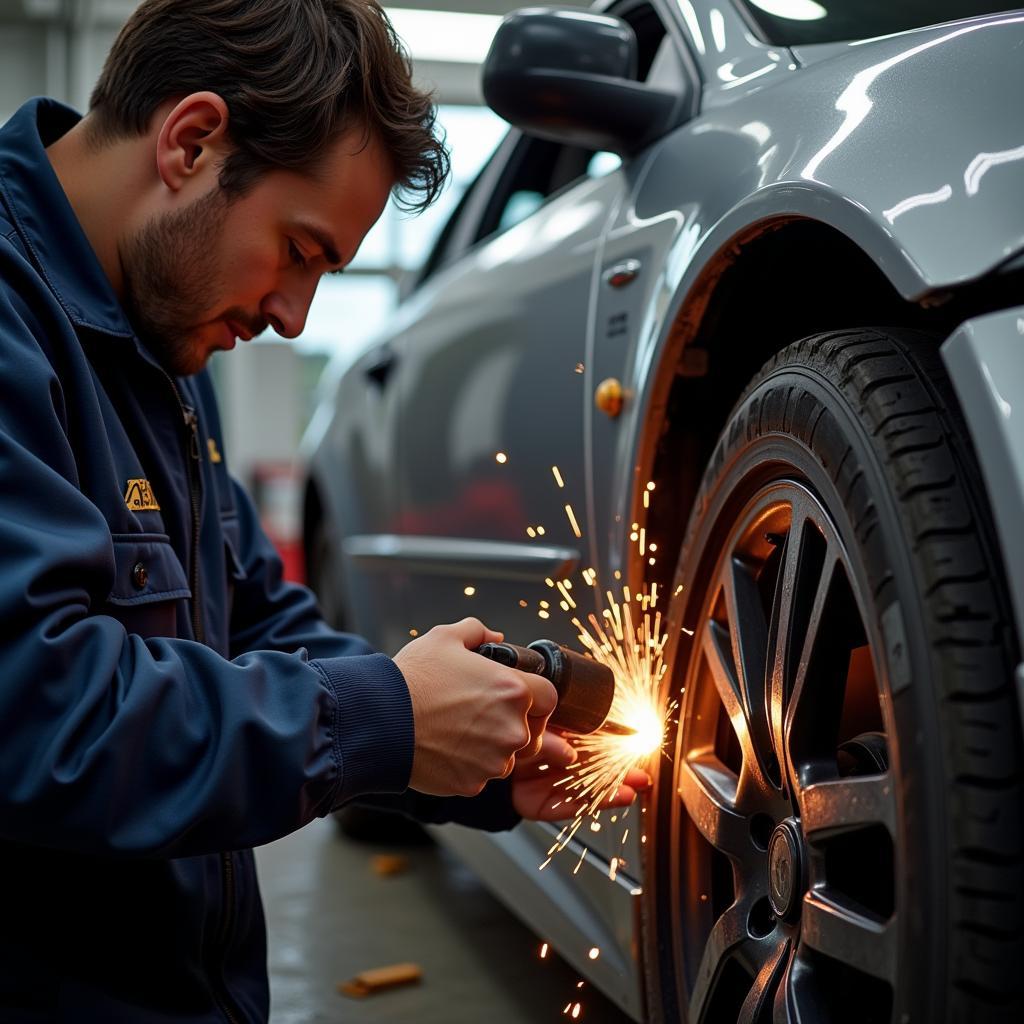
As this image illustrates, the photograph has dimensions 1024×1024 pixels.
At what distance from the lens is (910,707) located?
2.97 ft

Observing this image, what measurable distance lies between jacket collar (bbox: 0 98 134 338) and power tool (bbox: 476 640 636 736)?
20.5 inches

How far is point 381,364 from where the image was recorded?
2773mm

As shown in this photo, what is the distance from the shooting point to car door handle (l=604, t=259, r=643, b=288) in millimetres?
1582

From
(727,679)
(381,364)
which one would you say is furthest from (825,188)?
(381,364)

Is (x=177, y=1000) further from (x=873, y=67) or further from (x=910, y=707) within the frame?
(x=873, y=67)

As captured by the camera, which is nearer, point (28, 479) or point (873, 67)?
point (28, 479)

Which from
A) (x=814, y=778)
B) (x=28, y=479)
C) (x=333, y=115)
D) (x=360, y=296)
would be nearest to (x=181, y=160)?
(x=333, y=115)

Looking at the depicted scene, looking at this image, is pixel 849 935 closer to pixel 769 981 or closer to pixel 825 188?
pixel 769 981

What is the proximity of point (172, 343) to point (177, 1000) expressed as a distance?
0.70 meters

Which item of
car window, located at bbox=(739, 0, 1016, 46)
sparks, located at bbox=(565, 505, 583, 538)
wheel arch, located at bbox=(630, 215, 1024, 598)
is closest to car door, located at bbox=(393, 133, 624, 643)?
sparks, located at bbox=(565, 505, 583, 538)

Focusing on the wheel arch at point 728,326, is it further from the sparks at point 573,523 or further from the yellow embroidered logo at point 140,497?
the yellow embroidered logo at point 140,497

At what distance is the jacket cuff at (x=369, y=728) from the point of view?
107 cm

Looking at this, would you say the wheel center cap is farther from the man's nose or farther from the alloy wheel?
the man's nose

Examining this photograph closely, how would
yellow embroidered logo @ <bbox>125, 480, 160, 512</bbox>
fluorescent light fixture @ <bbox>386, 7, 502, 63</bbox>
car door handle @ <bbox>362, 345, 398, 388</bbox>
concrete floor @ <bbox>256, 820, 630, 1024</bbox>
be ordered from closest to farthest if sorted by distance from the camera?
yellow embroidered logo @ <bbox>125, 480, 160, 512</bbox>, concrete floor @ <bbox>256, 820, 630, 1024</bbox>, car door handle @ <bbox>362, 345, 398, 388</bbox>, fluorescent light fixture @ <bbox>386, 7, 502, 63</bbox>
